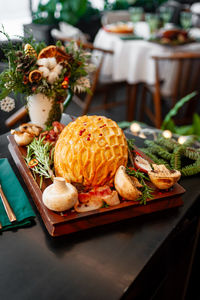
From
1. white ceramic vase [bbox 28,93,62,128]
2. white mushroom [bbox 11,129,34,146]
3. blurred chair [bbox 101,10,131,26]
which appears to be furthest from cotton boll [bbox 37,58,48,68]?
blurred chair [bbox 101,10,131,26]

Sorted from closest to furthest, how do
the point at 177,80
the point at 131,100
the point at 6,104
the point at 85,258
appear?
the point at 85,258
the point at 6,104
the point at 177,80
the point at 131,100

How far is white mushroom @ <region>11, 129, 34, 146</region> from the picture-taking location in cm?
89

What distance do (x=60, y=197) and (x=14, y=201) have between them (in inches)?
7.1

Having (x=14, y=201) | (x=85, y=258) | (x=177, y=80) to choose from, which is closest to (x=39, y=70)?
(x=14, y=201)

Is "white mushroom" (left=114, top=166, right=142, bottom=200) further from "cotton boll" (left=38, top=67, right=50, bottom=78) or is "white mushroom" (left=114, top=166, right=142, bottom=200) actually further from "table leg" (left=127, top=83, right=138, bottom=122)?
"table leg" (left=127, top=83, right=138, bottom=122)

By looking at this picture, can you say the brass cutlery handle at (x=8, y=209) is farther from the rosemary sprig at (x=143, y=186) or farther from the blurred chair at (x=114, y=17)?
the blurred chair at (x=114, y=17)

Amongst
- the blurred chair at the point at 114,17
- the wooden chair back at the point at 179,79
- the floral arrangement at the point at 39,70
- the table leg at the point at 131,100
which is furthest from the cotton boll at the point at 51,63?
the blurred chair at the point at 114,17

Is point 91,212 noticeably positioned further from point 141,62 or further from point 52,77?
point 141,62

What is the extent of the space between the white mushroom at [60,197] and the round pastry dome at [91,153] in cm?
10

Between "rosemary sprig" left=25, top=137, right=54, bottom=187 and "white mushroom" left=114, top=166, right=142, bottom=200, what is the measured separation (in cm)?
18

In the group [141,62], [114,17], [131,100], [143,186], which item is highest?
[114,17]

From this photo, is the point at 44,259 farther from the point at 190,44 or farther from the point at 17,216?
the point at 190,44

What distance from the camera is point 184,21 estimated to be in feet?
9.86

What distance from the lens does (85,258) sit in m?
0.61
